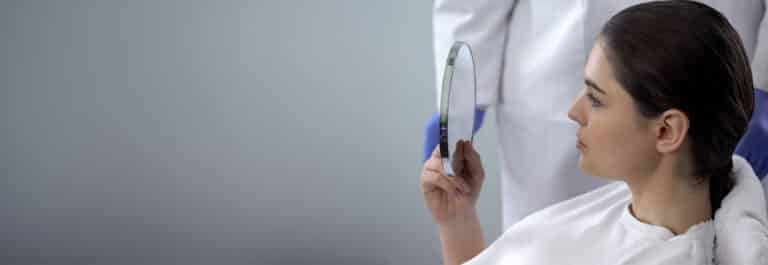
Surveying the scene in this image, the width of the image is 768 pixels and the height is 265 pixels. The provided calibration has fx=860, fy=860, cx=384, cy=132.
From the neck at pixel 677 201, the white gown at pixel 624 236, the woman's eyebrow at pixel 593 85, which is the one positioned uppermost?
the woman's eyebrow at pixel 593 85

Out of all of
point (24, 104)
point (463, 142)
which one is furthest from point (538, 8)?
point (24, 104)

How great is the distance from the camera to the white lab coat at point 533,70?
1.47m

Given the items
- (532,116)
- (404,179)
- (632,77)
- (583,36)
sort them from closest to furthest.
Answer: (632,77), (583,36), (532,116), (404,179)

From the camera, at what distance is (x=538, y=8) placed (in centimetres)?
154

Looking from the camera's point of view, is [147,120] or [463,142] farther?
[147,120]

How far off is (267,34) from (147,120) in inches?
15.5

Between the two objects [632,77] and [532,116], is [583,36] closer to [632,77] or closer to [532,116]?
[532,116]

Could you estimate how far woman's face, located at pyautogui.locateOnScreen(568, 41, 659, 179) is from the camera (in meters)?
1.03

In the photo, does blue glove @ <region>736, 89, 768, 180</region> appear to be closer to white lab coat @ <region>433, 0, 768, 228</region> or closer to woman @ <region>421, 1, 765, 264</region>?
woman @ <region>421, 1, 765, 264</region>

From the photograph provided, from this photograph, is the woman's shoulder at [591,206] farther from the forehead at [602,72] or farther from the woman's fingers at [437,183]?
the forehead at [602,72]

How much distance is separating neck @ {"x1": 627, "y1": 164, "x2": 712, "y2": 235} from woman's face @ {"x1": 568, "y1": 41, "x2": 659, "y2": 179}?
2cm

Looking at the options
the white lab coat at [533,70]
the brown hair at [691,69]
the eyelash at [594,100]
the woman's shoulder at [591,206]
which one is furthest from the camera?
the white lab coat at [533,70]

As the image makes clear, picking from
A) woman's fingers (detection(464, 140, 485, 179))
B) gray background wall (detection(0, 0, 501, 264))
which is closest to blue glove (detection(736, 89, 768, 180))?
woman's fingers (detection(464, 140, 485, 179))

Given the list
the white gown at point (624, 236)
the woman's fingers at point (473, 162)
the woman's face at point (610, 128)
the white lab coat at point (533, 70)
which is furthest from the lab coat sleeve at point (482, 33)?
the woman's face at point (610, 128)
